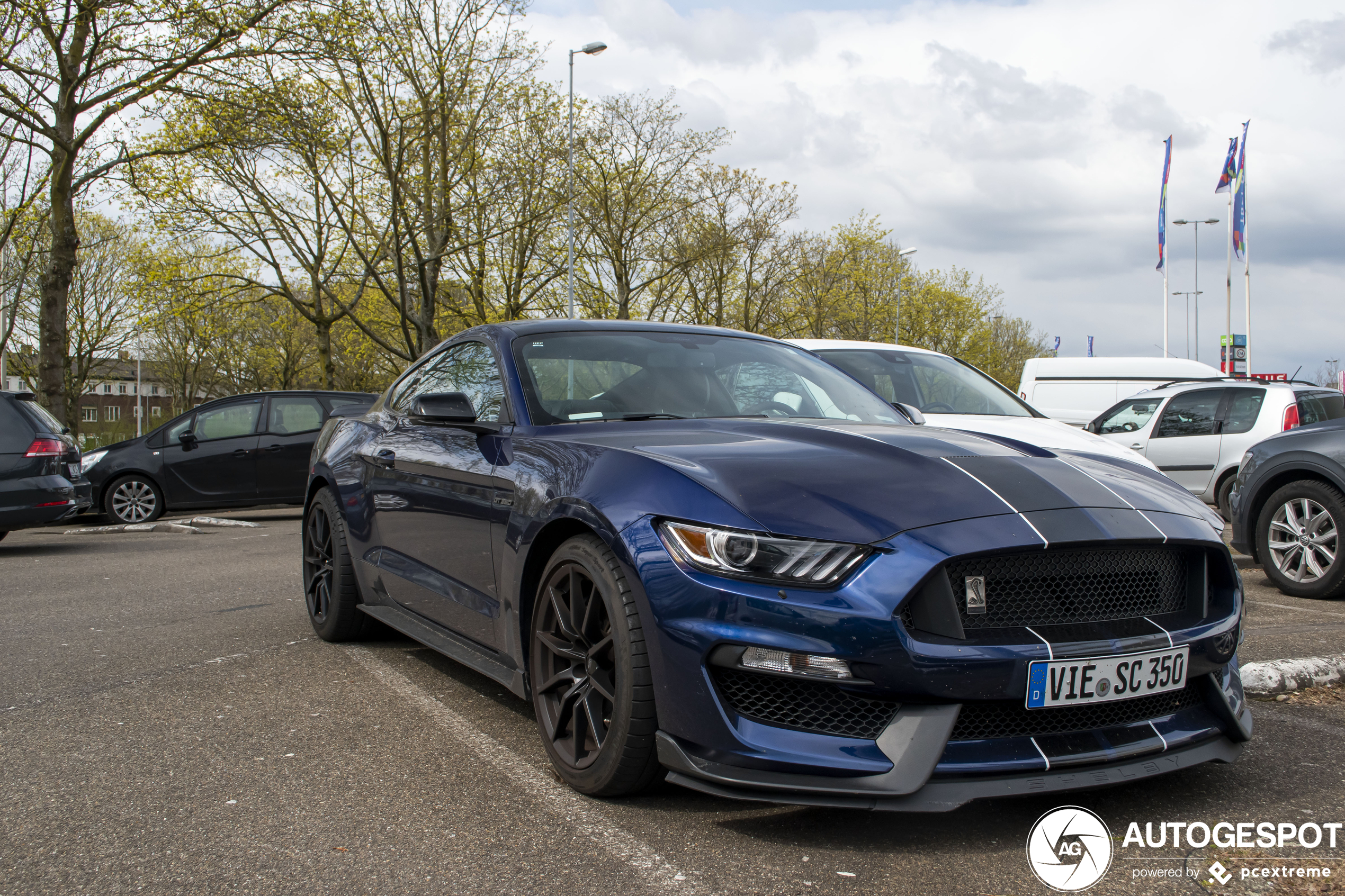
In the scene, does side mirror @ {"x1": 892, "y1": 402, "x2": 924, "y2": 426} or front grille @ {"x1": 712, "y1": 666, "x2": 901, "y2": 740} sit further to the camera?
side mirror @ {"x1": 892, "y1": 402, "x2": 924, "y2": 426}

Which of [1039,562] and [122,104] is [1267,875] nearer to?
[1039,562]

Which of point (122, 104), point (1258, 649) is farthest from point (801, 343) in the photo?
point (122, 104)

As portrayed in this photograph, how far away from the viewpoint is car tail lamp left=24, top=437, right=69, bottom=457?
965 centimetres

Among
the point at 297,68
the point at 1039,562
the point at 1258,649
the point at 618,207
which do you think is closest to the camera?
the point at 1039,562

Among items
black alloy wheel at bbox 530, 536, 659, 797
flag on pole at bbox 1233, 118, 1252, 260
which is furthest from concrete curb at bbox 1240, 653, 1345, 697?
flag on pole at bbox 1233, 118, 1252, 260

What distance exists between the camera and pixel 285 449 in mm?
13695

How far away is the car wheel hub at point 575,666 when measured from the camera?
3.00 meters

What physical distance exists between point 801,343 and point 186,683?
228 inches

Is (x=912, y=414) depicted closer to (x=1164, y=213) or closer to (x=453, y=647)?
(x=453, y=647)

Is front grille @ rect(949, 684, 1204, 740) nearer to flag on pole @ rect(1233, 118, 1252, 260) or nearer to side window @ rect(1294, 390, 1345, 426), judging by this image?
side window @ rect(1294, 390, 1345, 426)

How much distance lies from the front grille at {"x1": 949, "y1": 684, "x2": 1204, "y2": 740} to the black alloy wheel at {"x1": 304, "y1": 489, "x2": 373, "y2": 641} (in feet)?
11.2

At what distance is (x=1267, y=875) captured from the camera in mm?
2471

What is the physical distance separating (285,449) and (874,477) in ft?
39.9

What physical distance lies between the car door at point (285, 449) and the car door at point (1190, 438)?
1020cm
